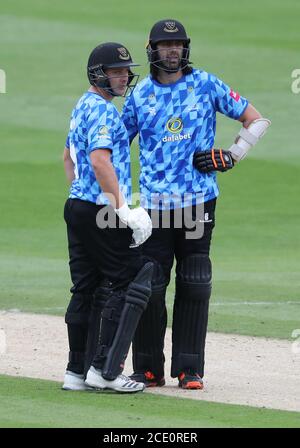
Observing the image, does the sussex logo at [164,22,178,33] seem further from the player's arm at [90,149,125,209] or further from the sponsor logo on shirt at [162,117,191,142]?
the player's arm at [90,149,125,209]

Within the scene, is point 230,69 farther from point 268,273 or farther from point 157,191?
point 157,191

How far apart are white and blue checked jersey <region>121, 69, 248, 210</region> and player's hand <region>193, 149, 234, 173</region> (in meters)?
0.04

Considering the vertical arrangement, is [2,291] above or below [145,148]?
below

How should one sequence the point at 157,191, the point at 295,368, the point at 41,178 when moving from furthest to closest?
the point at 41,178 → the point at 295,368 → the point at 157,191

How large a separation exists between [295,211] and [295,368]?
920cm

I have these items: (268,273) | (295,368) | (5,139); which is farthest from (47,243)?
(295,368)

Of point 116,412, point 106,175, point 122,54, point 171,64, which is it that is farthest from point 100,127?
point 116,412

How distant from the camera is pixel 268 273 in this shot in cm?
1327

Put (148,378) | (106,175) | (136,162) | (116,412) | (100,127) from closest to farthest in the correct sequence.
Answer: (116,412)
(106,175)
(100,127)
(148,378)
(136,162)

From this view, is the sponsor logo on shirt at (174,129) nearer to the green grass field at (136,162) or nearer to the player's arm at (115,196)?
the player's arm at (115,196)

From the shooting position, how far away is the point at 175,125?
787 cm

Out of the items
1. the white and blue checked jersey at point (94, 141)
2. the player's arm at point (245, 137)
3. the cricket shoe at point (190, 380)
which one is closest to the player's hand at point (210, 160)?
the player's arm at point (245, 137)

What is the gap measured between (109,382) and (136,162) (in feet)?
39.2

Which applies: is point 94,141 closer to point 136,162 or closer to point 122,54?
point 122,54
